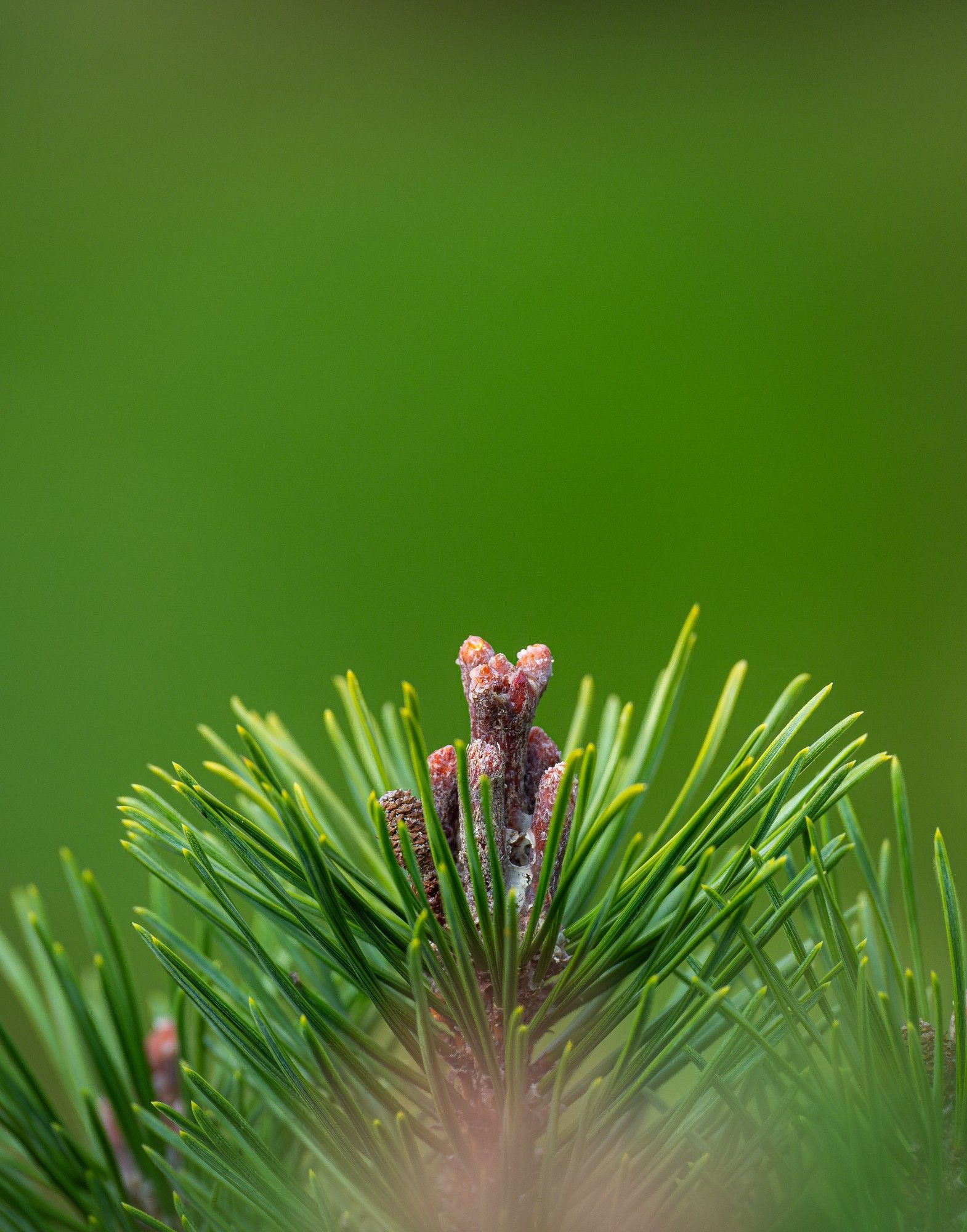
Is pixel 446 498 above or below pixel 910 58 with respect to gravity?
below

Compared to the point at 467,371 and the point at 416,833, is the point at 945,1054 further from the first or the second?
the point at 467,371

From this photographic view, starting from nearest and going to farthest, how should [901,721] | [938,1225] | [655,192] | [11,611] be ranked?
[938,1225] < [901,721] < [11,611] < [655,192]

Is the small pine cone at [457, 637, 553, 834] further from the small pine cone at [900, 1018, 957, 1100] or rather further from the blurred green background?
the blurred green background

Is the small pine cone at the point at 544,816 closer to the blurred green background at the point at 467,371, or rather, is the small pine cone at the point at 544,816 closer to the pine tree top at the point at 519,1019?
the pine tree top at the point at 519,1019

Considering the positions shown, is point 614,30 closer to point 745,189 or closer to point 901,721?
point 745,189

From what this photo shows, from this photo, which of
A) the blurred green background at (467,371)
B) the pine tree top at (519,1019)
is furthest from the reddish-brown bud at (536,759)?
the blurred green background at (467,371)

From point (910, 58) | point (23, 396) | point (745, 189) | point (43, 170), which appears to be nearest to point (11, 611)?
point (23, 396)

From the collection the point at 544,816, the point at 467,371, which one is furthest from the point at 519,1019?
the point at 467,371

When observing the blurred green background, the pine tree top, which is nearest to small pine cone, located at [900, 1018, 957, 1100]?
the pine tree top
